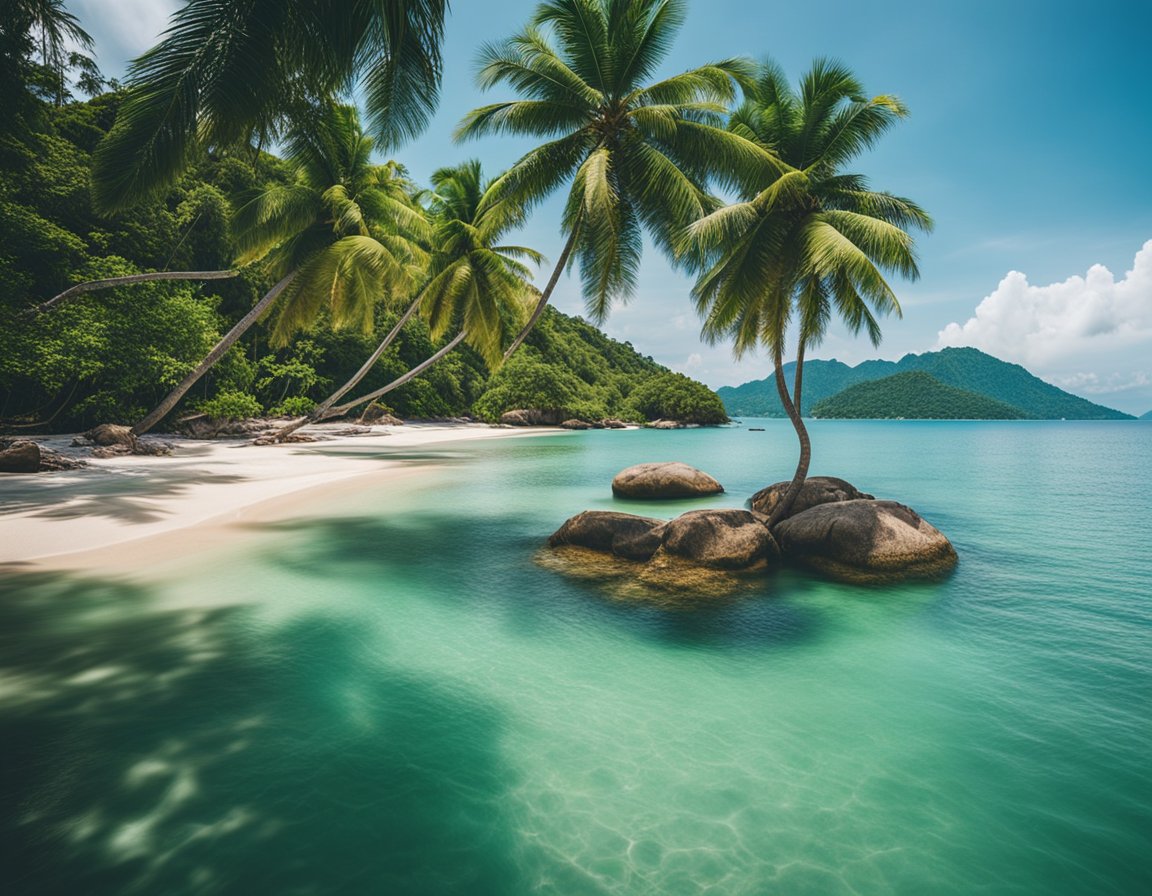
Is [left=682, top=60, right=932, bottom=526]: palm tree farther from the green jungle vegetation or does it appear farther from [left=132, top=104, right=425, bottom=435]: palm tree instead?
[left=132, top=104, right=425, bottom=435]: palm tree

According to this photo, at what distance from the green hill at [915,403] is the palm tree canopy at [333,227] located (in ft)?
592

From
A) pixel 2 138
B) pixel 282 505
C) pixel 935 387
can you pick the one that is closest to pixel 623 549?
pixel 282 505

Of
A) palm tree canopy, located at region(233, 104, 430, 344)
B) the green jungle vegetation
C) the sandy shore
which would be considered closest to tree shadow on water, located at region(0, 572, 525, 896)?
the sandy shore

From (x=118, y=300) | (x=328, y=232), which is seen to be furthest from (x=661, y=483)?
(x=118, y=300)

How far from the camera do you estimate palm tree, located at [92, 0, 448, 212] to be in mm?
7344

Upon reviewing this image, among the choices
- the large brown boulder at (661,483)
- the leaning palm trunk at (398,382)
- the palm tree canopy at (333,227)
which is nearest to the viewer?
the large brown boulder at (661,483)

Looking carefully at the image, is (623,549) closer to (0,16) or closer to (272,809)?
(272,809)

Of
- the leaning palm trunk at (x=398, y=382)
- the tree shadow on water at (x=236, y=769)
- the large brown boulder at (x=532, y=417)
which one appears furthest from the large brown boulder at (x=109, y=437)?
the large brown boulder at (x=532, y=417)

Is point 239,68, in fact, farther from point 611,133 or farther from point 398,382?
point 398,382

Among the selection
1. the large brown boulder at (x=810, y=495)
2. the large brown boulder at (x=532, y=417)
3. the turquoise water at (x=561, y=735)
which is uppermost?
the large brown boulder at (x=532, y=417)

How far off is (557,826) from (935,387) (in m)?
206

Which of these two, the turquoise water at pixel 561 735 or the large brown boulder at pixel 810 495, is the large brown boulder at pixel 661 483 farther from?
the turquoise water at pixel 561 735

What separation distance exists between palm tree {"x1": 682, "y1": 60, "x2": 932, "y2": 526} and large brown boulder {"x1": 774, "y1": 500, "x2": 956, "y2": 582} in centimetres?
115

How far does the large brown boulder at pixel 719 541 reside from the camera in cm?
942
